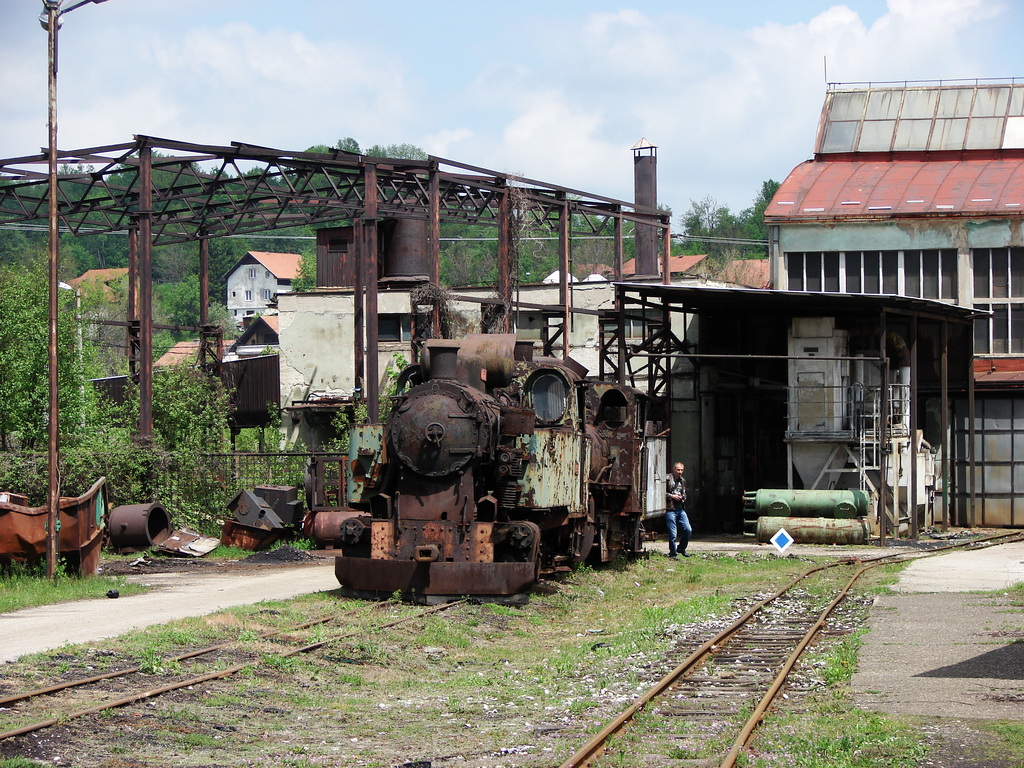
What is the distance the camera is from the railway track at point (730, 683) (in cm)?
866

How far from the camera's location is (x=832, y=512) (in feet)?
94.9

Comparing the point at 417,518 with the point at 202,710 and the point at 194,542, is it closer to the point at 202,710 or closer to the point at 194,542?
the point at 202,710

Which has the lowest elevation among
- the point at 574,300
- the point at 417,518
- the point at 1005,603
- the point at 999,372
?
the point at 1005,603

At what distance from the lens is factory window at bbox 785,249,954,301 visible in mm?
36906

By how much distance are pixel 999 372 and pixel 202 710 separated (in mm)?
31483

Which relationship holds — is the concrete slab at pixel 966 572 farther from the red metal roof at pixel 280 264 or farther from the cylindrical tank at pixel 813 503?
the red metal roof at pixel 280 264

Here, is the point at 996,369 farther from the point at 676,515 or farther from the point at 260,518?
the point at 260,518

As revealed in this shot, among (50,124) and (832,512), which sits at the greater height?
(50,124)

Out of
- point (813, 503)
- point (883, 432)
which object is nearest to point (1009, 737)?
point (883, 432)

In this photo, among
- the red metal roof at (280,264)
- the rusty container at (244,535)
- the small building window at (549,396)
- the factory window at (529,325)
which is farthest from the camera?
the red metal roof at (280,264)

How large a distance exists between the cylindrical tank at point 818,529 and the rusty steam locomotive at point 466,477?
11906 mm

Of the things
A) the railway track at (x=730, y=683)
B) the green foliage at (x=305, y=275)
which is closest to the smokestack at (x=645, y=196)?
the railway track at (x=730, y=683)

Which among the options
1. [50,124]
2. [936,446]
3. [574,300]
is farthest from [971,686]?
[574,300]

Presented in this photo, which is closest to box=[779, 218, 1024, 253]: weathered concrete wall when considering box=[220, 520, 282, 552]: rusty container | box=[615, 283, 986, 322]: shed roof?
box=[615, 283, 986, 322]: shed roof
